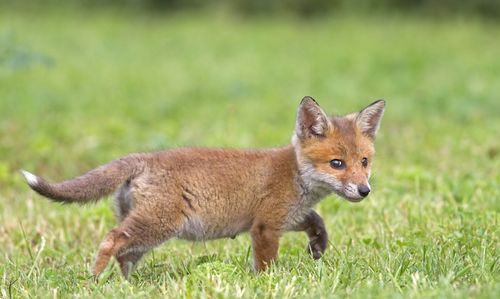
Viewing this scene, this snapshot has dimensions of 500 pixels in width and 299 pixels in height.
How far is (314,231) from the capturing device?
673cm

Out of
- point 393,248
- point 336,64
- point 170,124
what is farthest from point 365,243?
point 336,64

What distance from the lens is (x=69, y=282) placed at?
233 inches

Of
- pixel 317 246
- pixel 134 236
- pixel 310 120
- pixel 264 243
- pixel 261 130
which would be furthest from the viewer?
pixel 261 130

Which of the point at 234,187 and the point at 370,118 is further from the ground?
the point at 370,118

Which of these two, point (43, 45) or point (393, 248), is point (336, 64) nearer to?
point (43, 45)

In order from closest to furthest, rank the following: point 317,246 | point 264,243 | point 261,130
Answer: point 264,243, point 317,246, point 261,130

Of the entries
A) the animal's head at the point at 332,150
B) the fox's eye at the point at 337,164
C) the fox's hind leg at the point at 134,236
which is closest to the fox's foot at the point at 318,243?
the animal's head at the point at 332,150

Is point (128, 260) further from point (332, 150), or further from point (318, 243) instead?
point (332, 150)

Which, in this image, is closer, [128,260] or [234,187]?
→ [128,260]

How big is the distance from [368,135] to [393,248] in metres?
0.83

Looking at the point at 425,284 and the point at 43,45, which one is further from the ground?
the point at 425,284

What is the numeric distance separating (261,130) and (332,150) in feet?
18.8

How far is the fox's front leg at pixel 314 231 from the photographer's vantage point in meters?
6.68

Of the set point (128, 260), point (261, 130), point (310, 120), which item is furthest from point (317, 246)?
point (261, 130)
